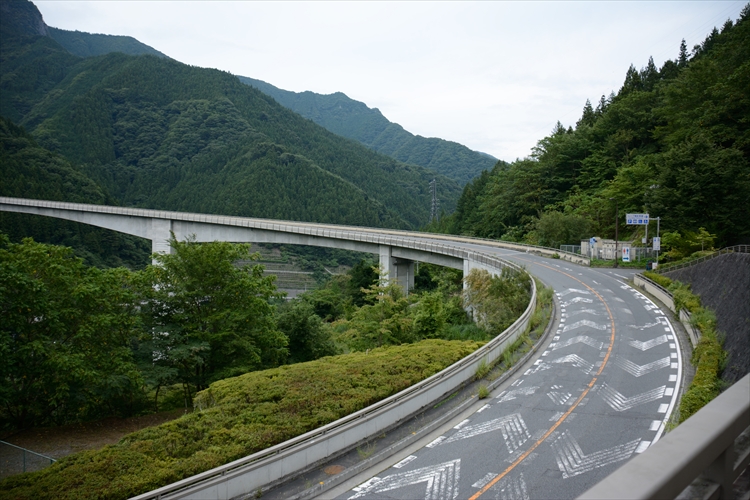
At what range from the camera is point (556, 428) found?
40.3ft

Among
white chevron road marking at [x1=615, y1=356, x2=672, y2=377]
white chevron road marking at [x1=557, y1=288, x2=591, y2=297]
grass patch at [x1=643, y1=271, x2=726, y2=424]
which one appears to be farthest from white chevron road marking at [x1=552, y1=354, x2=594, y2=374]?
white chevron road marking at [x1=557, y1=288, x2=591, y2=297]

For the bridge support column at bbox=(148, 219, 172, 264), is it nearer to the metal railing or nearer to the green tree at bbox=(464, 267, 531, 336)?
the green tree at bbox=(464, 267, 531, 336)

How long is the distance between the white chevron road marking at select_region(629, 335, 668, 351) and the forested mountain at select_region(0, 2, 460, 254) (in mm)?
87820

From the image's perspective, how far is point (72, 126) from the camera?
5792 inches

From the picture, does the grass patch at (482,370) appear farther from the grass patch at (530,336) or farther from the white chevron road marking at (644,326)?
the white chevron road marking at (644,326)

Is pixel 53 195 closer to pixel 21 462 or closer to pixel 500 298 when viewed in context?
pixel 500 298

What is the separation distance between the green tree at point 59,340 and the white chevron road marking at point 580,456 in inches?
595

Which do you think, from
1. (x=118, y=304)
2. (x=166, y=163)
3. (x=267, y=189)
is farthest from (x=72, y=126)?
(x=118, y=304)

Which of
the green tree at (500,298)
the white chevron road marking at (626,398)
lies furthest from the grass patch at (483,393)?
the green tree at (500,298)

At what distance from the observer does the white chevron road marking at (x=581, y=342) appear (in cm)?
1956

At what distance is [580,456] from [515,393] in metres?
4.21

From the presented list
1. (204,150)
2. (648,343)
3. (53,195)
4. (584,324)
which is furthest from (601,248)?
(204,150)

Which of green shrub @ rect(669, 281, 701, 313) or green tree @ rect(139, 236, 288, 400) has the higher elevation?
green shrub @ rect(669, 281, 701, 313)

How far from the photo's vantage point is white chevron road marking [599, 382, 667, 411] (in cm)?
1364
